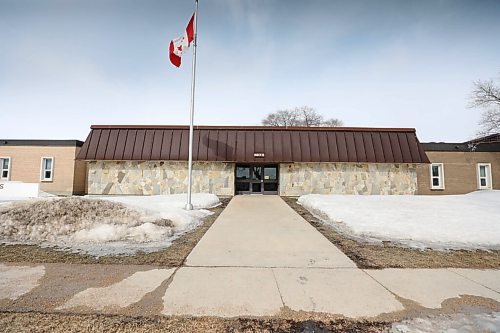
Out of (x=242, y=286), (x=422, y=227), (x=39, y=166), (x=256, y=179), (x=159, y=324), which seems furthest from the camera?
(x=39, y=166)

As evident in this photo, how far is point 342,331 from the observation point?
2391 mm

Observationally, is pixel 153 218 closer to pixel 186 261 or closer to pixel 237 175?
pixel 186 261

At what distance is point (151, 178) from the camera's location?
1666 cm

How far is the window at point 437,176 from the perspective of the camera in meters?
19.1

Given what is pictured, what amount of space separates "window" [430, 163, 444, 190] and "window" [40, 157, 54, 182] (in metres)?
29.9

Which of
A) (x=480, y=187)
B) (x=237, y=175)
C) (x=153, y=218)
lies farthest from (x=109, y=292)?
(x=480, y=187)

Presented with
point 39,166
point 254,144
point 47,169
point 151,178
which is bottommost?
point 151,178

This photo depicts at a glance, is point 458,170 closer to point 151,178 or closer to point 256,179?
point 256,179

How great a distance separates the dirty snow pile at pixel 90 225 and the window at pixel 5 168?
1666 cm

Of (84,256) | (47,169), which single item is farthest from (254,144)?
(47,169)

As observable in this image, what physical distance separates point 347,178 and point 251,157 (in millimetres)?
6880

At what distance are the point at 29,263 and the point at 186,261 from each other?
269cm

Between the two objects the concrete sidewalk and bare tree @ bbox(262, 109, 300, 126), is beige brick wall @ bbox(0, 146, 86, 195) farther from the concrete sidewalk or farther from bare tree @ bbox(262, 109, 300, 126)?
bare tree @ bbox(262, 109, 300, 126)

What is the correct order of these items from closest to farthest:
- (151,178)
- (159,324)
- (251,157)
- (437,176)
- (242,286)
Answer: (159,324), (242,286), (251,157), (151,178), (437,176)
